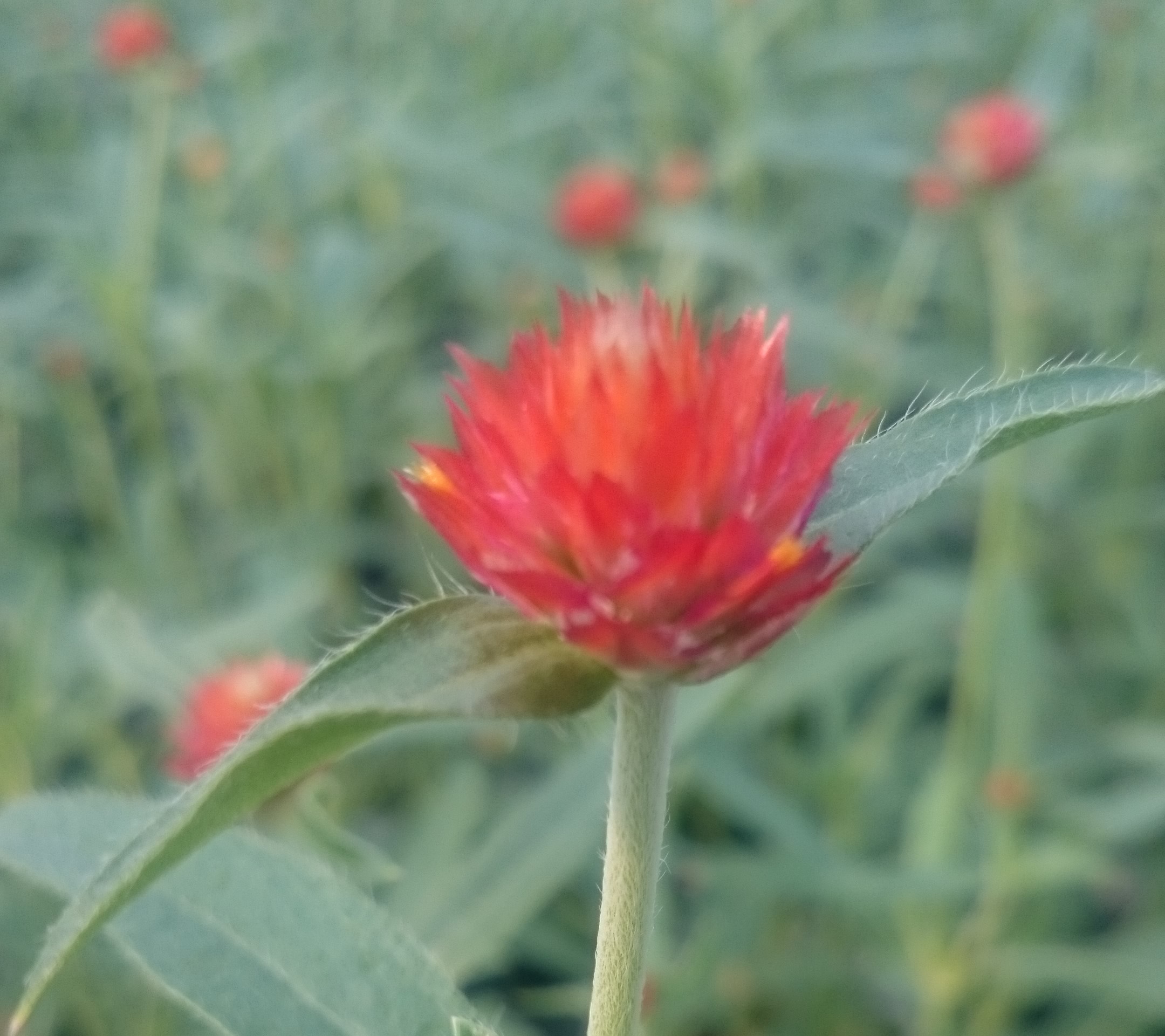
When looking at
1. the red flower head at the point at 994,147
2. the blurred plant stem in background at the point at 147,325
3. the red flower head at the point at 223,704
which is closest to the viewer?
the red flower head at the point at 223,704

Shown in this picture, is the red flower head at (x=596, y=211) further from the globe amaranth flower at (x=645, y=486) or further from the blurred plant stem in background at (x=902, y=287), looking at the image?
the globe amaranth flower at (x=645, y=486)

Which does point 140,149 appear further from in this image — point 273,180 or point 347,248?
point 347,248

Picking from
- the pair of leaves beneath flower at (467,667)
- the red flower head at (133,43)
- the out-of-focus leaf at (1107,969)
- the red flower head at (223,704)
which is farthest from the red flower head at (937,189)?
the pair of leaves beneath flower at (467,667)

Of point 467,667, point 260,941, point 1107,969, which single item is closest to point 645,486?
point 467,667

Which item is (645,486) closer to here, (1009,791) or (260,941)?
(260,941)

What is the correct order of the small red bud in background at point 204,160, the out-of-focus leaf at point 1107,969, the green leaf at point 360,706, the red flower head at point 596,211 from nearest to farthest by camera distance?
the green leaf at point 360,706, the out-of-focus leaf at point 1107,969, the red flower head at point 596,211, the small red bud in background at point 204,160

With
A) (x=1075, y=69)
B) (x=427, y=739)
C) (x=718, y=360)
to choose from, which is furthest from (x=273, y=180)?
(x=718, y=360)

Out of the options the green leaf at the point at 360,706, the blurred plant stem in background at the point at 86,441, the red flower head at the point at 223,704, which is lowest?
the blurred plant stem in background at the point at 86,441

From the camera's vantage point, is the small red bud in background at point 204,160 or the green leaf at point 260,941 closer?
the green leaf at point 260,941

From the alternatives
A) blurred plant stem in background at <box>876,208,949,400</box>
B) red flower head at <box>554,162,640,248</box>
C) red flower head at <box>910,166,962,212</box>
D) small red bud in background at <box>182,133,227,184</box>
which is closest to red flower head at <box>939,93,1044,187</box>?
red flower head at <box>910,166,962,212</box>
